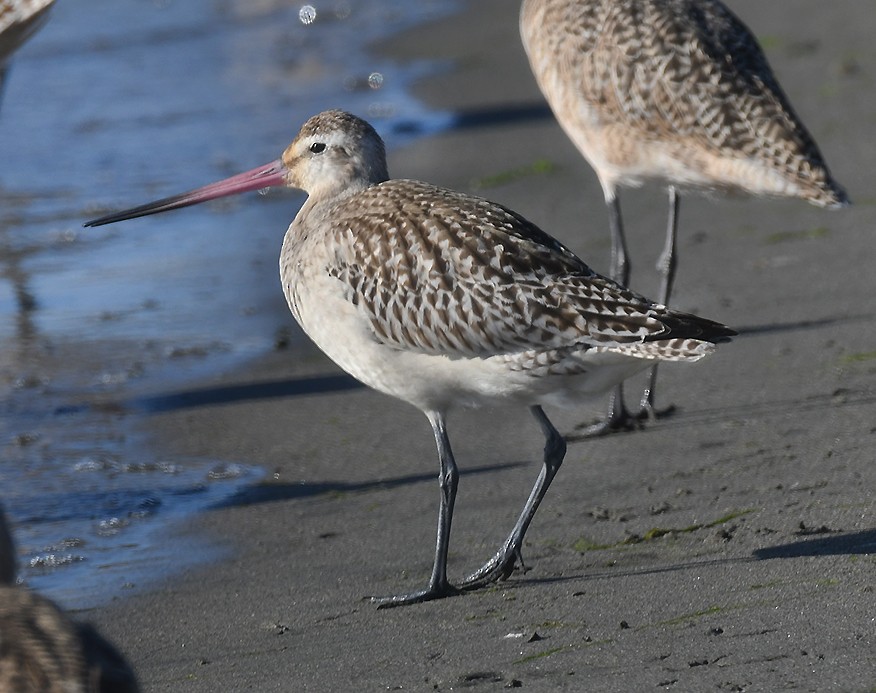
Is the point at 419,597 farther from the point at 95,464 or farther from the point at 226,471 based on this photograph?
the point at 95,464

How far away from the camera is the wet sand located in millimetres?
4223

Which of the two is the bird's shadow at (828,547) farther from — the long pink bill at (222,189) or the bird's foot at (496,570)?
the long pink bill at (222,189)

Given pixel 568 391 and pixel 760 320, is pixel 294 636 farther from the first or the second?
pixel 760 320

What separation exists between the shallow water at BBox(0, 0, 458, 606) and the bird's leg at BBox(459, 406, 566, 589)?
1109 millimetres

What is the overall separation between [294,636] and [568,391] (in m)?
1.13

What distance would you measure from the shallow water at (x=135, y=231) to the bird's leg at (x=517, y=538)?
3.64 feet

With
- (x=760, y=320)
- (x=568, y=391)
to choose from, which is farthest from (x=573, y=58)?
(x=568, y=391)

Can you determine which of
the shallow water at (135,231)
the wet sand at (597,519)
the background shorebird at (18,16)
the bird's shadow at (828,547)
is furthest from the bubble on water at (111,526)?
the background shorebird at (18,16)

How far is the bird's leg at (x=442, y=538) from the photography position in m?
4.84

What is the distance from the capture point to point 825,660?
3.88 m

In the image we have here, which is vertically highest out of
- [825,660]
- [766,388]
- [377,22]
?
[825,660]

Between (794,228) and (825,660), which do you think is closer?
(825,660)

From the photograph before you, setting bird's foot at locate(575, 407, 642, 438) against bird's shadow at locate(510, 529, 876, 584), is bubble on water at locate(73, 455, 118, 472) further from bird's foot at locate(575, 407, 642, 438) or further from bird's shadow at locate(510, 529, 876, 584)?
bird's shadow at locate(510, 529, 876, 584)

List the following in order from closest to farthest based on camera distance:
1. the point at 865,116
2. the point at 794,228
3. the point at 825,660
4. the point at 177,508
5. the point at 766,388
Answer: the point at 825,660 < the point at 177,508 < the point at 766,388 < the point at 794,228 < the point at 865,116
